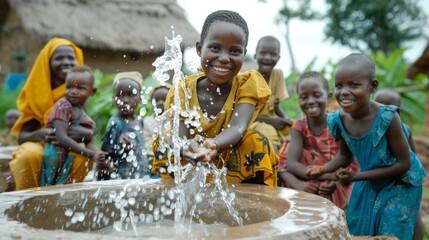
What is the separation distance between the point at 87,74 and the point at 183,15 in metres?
9.76

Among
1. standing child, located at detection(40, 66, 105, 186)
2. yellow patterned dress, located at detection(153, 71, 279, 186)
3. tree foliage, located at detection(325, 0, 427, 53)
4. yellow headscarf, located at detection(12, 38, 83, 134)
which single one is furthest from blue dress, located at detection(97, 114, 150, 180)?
tree foliage, located at detection(325, 0, 427, 53)

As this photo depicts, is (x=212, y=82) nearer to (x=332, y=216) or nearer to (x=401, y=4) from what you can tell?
(x=332, y=216)

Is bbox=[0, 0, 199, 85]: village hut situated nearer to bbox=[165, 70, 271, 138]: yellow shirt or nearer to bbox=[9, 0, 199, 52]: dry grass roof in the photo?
bbox=[9, 0, 199, 52]: dry grass roof

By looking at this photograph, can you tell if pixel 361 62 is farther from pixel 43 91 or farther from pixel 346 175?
pixel 43 91

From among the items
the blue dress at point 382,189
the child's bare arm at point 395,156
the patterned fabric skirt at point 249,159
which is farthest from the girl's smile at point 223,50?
the child's bare arm at point 395,156

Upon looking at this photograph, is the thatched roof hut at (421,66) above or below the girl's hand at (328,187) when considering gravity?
above

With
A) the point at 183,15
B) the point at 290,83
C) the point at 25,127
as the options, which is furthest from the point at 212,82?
the point at 183,15

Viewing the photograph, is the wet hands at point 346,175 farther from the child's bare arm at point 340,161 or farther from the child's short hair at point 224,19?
the child's short hair at point 224,19

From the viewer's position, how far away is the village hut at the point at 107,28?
12.1 metres

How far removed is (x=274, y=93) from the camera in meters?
4.98

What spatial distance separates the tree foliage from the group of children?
72.8 ft

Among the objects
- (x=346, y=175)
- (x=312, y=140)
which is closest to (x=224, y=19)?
(x=346, y=175)

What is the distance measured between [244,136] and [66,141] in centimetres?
159

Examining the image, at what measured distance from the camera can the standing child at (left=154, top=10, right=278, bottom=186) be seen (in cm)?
291
